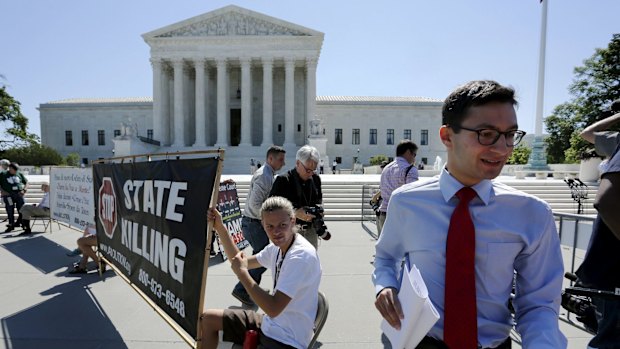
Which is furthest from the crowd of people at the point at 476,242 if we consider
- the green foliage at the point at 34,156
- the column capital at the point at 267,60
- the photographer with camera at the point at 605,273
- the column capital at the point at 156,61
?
the green foliage at the point at 34,156

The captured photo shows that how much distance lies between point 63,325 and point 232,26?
4176 cm

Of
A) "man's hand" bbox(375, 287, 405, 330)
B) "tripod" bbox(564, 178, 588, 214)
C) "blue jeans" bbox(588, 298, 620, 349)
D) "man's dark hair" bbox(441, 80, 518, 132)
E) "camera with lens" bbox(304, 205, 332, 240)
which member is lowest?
"tripod" bbox(564, 178, 588, 214)

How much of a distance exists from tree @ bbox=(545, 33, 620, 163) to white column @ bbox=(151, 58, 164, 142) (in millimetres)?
44562

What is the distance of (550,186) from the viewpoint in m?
15.6

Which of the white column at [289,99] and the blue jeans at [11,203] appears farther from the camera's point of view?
the white column at [289,99]

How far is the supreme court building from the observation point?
39.2 m

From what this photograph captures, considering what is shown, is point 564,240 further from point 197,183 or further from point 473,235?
point 197,183

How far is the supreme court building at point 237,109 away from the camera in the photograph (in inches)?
1545

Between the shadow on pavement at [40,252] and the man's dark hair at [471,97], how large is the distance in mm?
6795

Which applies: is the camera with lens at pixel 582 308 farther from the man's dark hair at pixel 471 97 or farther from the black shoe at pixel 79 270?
the black shoe at pixel 79 270

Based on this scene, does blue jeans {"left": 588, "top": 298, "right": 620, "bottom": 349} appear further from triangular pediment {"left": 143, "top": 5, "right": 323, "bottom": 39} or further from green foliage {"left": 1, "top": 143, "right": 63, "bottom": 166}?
green foliage {"left": 1, "top": 143, "right": 63, "bottom": 166}

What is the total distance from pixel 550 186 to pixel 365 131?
36.1 metres

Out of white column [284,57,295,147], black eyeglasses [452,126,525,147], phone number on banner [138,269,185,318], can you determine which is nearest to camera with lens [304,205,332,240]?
phone number on banner [138,269,185,318]

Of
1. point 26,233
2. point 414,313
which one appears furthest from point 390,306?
point 26,233
